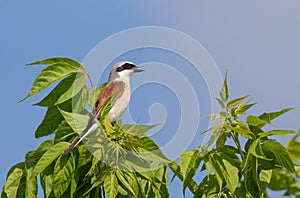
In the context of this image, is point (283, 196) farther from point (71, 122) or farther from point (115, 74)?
point (115, 74)

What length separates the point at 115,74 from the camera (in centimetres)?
784

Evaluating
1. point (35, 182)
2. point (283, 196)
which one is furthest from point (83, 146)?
point (283, 196)

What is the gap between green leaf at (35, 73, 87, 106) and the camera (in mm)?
4332

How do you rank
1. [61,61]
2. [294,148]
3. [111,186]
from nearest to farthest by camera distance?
[111,186] < [61,61] < [294,148]

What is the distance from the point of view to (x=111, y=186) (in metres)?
3.87

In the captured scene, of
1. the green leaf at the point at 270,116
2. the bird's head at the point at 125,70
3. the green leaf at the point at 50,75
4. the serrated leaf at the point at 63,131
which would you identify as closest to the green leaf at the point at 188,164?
the green leaf at the point at 270,116

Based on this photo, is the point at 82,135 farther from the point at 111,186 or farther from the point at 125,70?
the point at 125,70

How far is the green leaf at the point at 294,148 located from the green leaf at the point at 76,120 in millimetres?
1692

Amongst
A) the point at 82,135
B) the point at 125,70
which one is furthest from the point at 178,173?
the point at 125,70

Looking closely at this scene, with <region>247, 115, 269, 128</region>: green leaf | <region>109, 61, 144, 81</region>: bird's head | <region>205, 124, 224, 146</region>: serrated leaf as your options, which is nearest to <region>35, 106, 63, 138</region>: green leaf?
<region>205, 124, 224, 146</region>: serrated leaf

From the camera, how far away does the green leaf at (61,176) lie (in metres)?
3.96

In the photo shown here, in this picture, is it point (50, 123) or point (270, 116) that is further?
point (50, 123)

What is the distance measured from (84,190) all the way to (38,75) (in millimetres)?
926

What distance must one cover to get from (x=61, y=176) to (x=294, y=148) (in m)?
1.91
